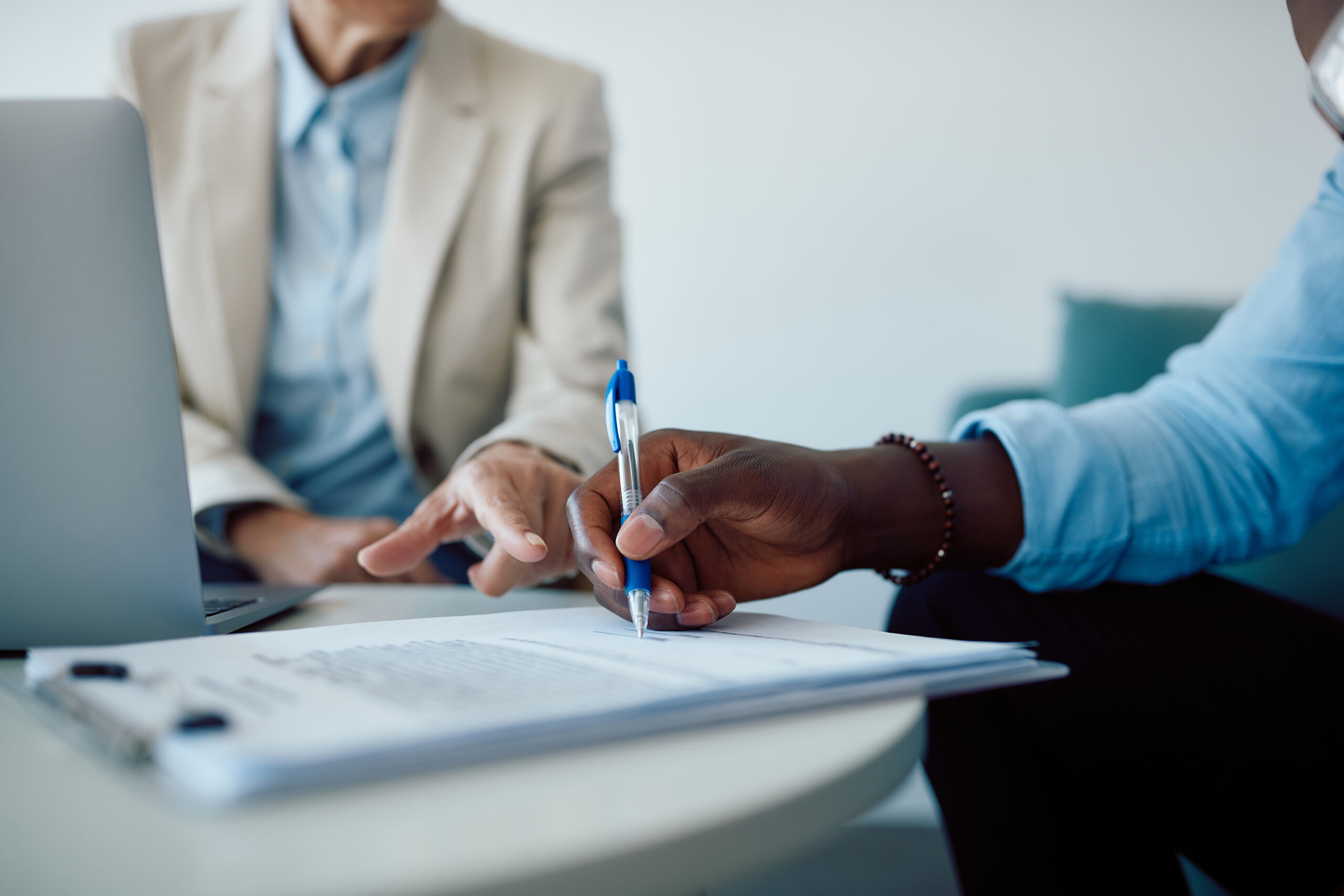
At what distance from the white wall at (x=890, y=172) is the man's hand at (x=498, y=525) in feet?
3.02

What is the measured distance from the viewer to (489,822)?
21 centimetres

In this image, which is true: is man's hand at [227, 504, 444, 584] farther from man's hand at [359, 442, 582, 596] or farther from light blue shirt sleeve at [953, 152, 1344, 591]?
light blue shirt sleeve at [953, 152, 1344, 591]

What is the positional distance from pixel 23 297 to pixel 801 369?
132 centimetres

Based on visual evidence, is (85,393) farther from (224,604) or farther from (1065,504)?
(1065,504)

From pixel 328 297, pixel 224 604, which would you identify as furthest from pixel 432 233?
pixel 224 604

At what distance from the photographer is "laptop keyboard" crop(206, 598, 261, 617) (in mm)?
539

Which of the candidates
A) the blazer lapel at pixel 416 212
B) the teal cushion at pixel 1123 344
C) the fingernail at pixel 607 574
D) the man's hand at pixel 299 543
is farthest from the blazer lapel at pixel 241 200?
the teal cushion at pixel 1123 344

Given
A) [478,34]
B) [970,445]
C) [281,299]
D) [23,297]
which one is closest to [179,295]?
[281,299]

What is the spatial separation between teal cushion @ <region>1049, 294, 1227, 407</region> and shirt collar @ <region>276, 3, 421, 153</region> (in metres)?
1.08

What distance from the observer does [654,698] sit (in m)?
0.27

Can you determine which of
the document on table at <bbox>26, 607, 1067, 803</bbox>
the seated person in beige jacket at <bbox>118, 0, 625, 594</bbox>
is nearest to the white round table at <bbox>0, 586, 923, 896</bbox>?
the document on table at <bbox>26, 607, 1067, 803</bbox>

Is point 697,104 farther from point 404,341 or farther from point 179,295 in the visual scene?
point 179,295

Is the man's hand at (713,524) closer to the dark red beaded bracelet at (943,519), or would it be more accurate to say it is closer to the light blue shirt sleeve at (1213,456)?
the dark red beaded bracelet at (943,519)

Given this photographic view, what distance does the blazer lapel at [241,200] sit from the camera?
1.22 metres
